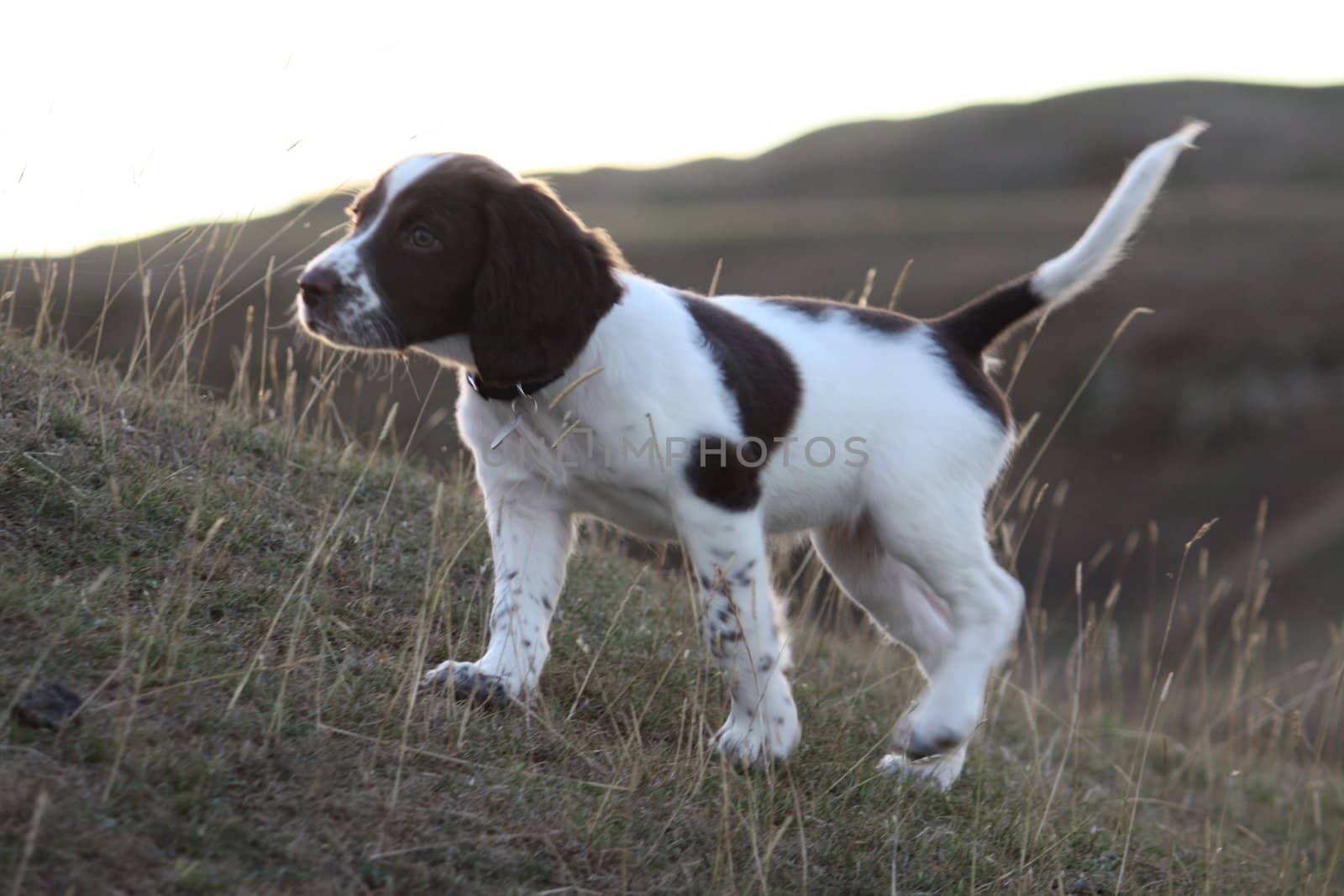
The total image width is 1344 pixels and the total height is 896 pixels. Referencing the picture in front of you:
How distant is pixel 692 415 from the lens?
3.43 m

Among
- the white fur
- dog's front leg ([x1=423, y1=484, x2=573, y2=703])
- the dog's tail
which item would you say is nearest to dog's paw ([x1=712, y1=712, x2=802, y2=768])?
dog's front leg ([x1=423, y1=484, x2=573, y2=703])

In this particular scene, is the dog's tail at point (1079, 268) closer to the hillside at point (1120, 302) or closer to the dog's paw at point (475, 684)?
the dog's paw at point (475, 684)

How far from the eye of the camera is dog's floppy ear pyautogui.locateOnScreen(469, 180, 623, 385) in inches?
131

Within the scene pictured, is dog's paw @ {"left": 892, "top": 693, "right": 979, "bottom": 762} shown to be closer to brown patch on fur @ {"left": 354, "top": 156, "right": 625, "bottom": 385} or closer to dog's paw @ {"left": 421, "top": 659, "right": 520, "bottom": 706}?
dog's paw @ {"left": 421, "top": 659, "right": 520, "bottom": 706}

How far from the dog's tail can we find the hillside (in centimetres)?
200

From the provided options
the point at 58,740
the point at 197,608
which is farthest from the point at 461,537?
the point at 58,740

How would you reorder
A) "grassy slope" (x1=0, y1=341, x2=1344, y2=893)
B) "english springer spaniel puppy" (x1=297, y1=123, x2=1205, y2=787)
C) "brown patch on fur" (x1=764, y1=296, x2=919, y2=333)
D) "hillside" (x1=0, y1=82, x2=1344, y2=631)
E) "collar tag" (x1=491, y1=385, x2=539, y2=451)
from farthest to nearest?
"hillside" (x1=0, y1=82, x2=1344, y2=631) → "brown patch on fur" (x1=764, y1=296, x2=919, y2=333) → "collar tag" (x1=491, y1=385, x2=539, y2=451) → "english springer spaniel puppy" (x1=297, y1=123, x2=1205, y2=787) → "grassy slope" (x1=0, y1=341, x2=1344, y2=893)

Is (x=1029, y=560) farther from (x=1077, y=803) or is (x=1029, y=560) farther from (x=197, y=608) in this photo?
(x=197, y=608)

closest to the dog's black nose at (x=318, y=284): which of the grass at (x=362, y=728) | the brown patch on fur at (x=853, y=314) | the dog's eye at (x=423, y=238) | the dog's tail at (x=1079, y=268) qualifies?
the dog's eye at (x=423, y=238)

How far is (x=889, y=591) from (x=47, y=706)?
2526mm

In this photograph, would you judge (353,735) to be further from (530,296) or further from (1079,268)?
(1079,268)

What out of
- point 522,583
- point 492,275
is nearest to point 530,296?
point 492,275

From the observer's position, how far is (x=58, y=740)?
263 centimetres

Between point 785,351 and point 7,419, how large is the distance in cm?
223
